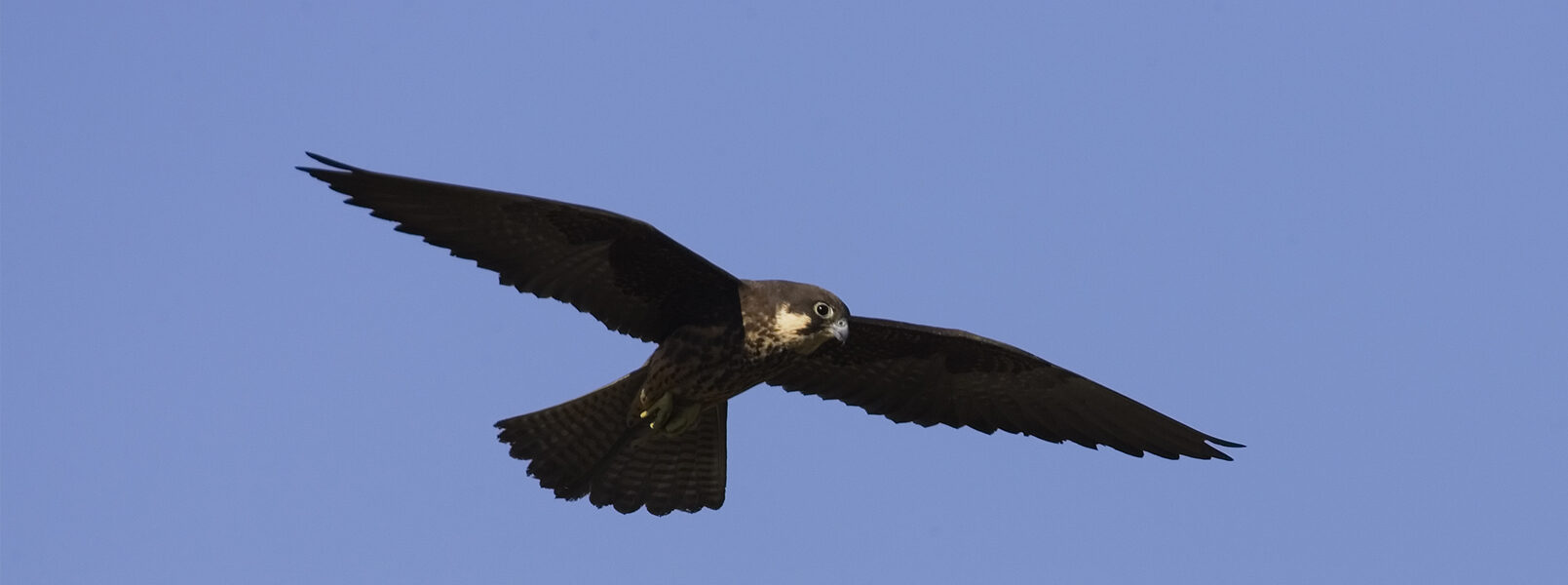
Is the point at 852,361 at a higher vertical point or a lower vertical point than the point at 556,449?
higher

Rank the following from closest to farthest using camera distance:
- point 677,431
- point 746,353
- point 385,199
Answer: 1. point 385,199
2. point 746,353
3. point 677,431

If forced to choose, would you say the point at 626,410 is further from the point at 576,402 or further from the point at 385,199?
the point at 385,199

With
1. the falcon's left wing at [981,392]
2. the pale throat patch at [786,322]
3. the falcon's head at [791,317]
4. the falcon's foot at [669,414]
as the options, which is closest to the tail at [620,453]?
the falcon's foot at [669,414]

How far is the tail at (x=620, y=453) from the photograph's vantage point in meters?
10.9

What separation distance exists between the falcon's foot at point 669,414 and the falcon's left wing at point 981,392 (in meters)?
0.68

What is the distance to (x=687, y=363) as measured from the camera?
1034 cm

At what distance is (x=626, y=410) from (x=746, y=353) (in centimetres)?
102

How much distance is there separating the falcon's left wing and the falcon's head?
0.96 m

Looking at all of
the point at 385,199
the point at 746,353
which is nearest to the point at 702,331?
the point at 746,353

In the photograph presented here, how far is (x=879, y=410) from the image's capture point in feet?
37.8

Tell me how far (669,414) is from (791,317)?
43.5 inches

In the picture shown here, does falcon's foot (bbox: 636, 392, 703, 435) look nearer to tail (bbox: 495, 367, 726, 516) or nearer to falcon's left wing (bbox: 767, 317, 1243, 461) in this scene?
tail (bbox: 495, 367, 726, 516)

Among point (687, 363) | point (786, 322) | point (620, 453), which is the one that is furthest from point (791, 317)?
point (620, 453)

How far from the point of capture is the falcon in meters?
9.93
